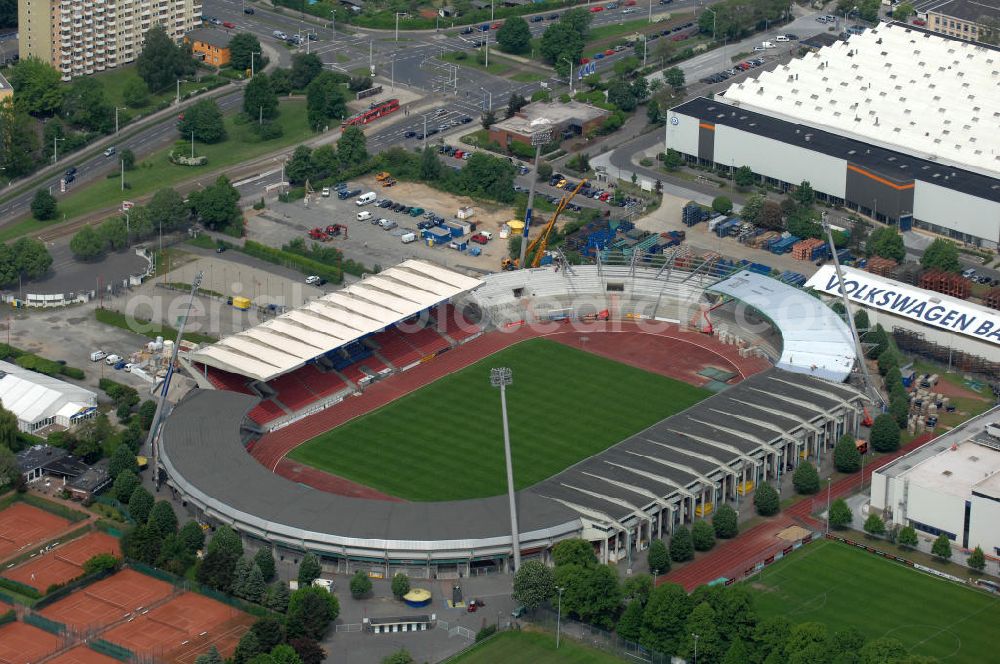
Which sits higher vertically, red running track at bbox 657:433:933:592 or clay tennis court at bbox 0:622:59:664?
red running track at bbox 657:433:933:592

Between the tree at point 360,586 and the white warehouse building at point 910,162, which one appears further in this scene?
the white warehouse building at point 910,162

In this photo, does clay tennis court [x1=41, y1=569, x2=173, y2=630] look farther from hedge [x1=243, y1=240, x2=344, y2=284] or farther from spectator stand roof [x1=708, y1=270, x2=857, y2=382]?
spectator stand roof [x1=708, y1=270, x2=857, y2=382]

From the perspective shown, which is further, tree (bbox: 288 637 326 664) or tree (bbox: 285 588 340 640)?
tree (bbox: 285 588 340 640)

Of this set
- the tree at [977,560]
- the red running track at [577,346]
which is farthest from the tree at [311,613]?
the tree at [977,560]

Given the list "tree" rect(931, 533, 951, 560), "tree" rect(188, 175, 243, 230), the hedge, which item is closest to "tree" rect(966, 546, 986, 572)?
"tree" rect(931, 533, 951, 560)

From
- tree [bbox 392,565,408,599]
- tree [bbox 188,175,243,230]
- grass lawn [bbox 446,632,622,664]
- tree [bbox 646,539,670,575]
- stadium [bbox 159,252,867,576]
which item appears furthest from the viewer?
tree [bbox 188,175,243,230]

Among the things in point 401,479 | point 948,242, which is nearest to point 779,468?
point 401,479

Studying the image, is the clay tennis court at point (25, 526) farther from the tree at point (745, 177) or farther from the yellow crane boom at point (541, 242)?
the tree at point (745, 177)
